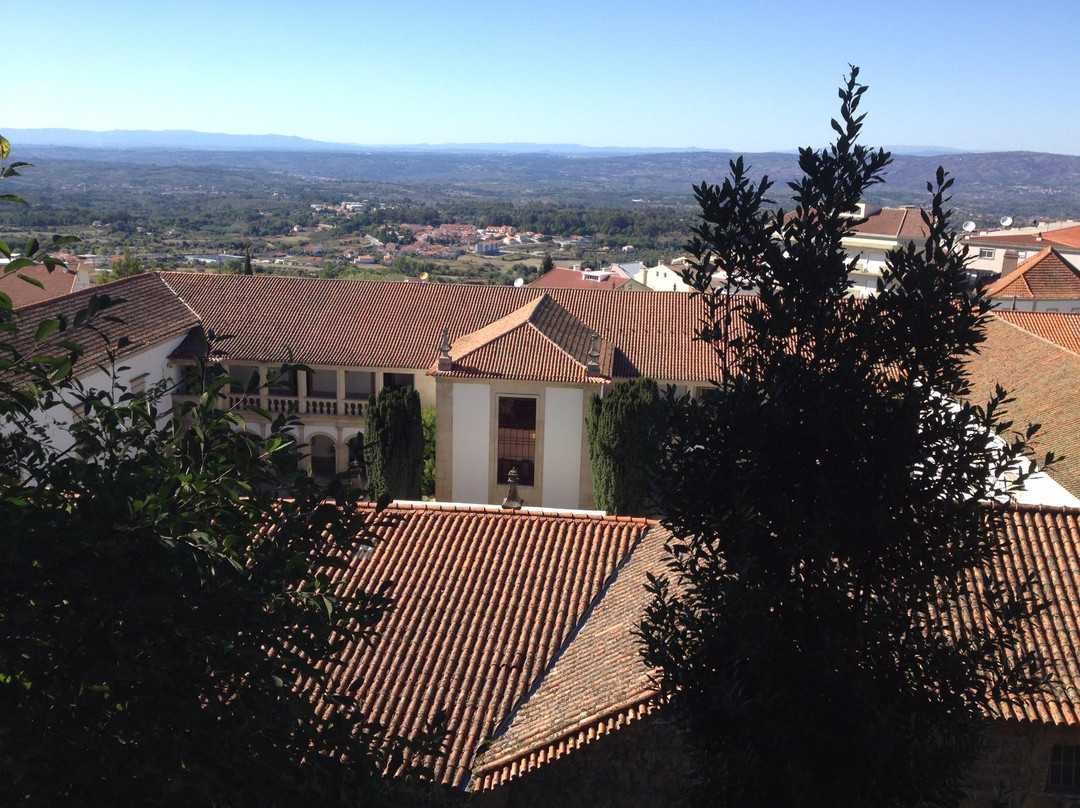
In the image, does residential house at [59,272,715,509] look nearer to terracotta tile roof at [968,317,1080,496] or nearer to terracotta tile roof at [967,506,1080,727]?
terracotta tile roof at [968,317,1080,496]

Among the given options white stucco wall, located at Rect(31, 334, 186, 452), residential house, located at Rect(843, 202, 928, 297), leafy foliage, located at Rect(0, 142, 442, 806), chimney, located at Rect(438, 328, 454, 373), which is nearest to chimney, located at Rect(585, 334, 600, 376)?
chimney, located at Rect(438, 328, 454, 373)

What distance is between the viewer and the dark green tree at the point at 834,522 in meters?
5.97

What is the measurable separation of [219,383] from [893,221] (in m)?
86.6

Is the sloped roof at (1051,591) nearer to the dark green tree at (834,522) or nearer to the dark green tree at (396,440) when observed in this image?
the dark green tree at (834,522)

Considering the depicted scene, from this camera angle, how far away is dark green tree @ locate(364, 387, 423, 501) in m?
25.4

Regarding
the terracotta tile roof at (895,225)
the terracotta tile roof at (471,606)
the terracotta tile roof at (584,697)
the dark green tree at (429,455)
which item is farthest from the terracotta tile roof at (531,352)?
the terracotta tile roof at (895,225)

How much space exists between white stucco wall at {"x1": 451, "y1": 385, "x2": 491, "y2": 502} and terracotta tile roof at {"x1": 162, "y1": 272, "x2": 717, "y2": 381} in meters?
3.06

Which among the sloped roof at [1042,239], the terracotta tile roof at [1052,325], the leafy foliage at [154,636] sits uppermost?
the leafy foliage at [154,636]

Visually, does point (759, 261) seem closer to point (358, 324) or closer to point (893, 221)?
point (358, 324)

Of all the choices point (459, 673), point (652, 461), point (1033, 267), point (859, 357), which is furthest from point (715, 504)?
point (1033, 267)

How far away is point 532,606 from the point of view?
1268 centimetres

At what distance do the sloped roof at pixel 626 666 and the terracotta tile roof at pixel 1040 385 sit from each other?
18.2ft

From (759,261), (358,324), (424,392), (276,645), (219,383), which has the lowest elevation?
(424,392)

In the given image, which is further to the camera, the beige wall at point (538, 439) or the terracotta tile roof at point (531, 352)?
the beige wall at point (538, 439)
